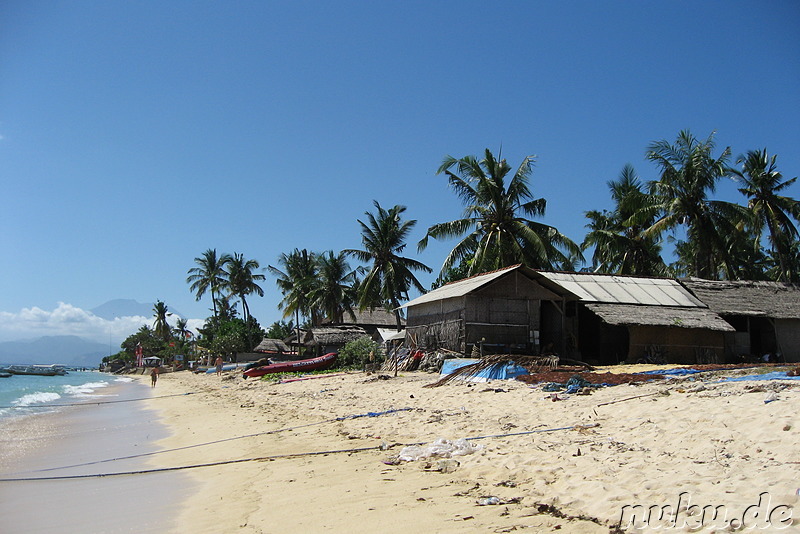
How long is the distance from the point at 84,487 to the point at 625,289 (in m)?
18.7

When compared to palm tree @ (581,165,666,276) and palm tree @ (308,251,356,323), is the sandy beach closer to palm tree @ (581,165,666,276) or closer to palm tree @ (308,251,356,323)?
palm tree @ (581,165,666,276)

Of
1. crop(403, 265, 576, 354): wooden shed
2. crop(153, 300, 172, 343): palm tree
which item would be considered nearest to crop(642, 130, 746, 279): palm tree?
crop(403, 265, 576, 354): wooden shed

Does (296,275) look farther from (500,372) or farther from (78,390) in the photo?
(500,372)

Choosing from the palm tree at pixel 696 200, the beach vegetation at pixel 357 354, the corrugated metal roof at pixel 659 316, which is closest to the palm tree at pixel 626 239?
the palm tree at pixel 696 200

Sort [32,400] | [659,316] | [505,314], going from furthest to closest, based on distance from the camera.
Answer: [32,400]
[659,316]
[505,314]

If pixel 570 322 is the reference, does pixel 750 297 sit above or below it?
above

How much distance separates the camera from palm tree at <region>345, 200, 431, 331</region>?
2948 cm

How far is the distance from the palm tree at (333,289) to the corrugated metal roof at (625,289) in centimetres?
1974

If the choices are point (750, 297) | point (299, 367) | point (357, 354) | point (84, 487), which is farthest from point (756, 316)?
point (84, 487)

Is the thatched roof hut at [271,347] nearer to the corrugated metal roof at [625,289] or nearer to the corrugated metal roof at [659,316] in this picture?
the corrugated metal roof at [625,289]

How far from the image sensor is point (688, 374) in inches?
444

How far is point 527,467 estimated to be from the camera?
19.1 ft

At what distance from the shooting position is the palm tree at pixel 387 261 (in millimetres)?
29484

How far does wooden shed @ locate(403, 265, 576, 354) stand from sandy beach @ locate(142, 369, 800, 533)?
7.83 m
